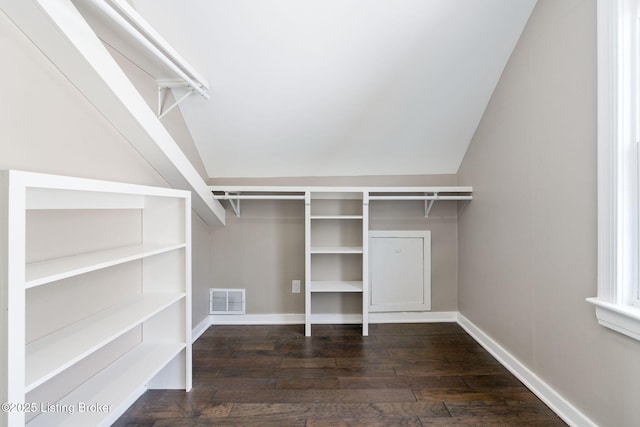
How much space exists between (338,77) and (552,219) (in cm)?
150

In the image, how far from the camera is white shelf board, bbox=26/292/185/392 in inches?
38.1

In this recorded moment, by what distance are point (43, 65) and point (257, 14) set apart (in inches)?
41.6

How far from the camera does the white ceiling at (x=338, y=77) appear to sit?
1.78 m

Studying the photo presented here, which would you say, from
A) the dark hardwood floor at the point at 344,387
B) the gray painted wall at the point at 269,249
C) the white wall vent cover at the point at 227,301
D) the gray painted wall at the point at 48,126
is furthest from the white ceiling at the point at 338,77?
the dark hardwood floor at the point at 344,387

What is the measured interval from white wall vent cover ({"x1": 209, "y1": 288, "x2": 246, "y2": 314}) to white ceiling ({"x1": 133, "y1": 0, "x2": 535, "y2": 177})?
106 centimetres

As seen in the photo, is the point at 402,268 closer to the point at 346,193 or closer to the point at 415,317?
the point at 415,317

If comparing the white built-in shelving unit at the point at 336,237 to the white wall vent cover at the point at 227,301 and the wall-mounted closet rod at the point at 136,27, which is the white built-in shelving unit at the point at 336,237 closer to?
the white wall vent cover at the point at 227,301

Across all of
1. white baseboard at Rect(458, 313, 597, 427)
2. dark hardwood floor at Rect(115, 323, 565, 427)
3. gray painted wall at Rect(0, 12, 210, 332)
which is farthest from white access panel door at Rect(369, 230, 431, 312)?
gray painted wall at Rect(0, 12, 210, 332)

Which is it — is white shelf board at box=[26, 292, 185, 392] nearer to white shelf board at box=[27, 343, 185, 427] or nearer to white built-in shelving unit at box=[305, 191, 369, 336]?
white shelf board at box=[27, 343, 185, 427]

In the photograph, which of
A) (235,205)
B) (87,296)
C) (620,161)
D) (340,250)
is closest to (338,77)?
(340,250)

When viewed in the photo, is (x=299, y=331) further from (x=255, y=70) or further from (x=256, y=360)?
(x=255, y=70)

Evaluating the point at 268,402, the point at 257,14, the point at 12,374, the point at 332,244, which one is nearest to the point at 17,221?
the point at 12,374

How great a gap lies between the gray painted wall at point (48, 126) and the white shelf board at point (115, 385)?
3.08 feet

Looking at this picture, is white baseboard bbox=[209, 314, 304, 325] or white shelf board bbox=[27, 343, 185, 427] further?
white baseboard bbox=[209, 314, 304, 325]
